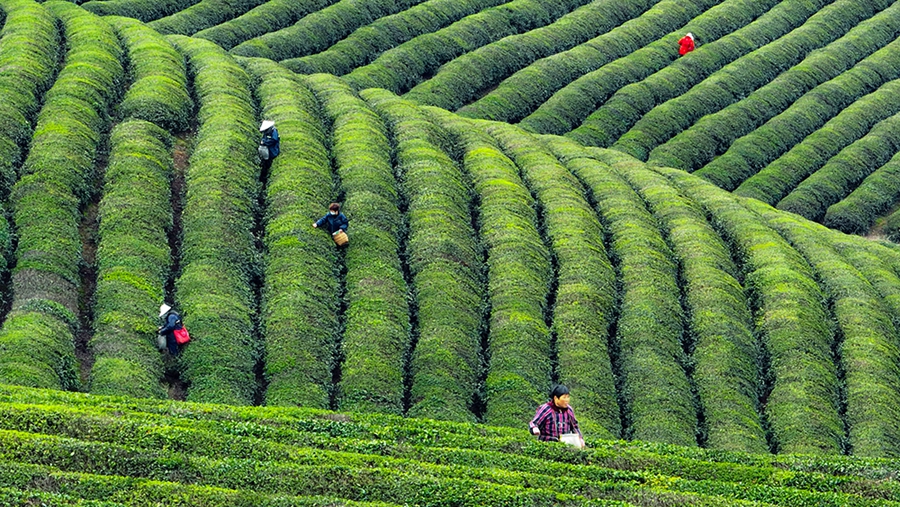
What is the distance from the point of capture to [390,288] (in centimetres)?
3141

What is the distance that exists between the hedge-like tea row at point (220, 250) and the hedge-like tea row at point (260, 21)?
16.8 m

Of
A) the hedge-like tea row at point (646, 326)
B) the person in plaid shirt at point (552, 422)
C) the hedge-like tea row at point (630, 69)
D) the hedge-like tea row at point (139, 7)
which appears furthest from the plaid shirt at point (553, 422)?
the hedge-like tea row at point (139, 7)

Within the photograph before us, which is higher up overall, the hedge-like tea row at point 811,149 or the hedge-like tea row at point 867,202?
the hedge-like tea row at point 811,149

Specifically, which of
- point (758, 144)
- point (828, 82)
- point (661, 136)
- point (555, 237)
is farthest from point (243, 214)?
point (828, 82)

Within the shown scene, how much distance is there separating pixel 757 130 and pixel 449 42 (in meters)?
19.3

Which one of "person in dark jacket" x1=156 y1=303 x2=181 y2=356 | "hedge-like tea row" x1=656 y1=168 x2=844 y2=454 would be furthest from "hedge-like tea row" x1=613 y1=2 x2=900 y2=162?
"person in dark jacket" x1=156 y1=303 x2=181 y2=356

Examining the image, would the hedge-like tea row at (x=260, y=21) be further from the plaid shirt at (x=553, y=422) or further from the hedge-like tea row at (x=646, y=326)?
the plaid shirt at (x=553, y=422)

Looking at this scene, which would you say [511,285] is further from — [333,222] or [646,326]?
[333,222]

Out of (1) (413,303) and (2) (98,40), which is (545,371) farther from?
(2) (98,40)

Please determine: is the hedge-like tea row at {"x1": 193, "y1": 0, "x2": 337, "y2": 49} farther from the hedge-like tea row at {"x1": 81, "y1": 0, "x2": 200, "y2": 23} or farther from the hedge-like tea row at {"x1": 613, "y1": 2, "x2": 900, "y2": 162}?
the hedge-like tea row at {"x1": 613, "y1": 2, "x2": 900, "y2": 162}

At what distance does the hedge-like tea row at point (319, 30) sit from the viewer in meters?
59.3

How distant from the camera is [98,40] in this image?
4484 cm

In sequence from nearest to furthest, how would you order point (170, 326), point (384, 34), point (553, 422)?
1. point (553, 422)
2. point (170, 326)
3. point (384, 34)

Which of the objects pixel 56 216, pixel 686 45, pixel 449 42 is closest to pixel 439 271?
pixel 56 216
